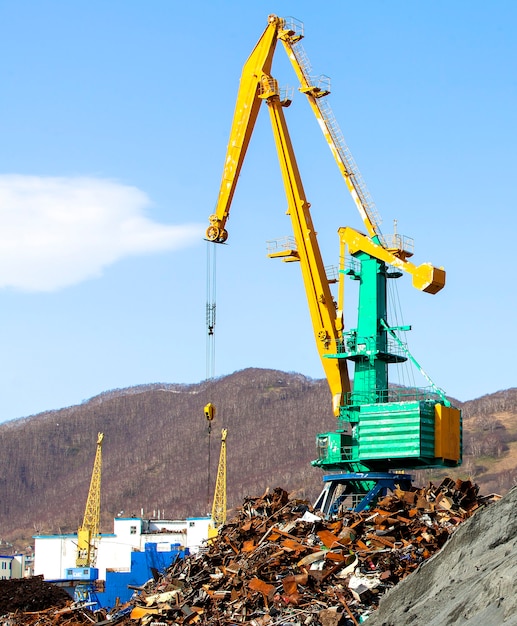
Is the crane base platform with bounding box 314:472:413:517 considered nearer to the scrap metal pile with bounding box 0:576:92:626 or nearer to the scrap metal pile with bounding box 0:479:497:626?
the scrap metal pile with bounding box 0:479:497:626

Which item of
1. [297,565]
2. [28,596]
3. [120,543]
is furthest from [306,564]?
[120,543]

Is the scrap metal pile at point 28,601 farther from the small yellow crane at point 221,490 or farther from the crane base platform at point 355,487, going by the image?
the small yellow crane at point 221,490

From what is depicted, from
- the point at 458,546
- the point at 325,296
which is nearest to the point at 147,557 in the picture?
the point at 325,296

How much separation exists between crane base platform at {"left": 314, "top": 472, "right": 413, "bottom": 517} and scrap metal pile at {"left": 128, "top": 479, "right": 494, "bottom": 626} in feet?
25.7

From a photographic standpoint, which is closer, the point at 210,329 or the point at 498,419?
the point at 210,329

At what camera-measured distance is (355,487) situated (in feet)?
106

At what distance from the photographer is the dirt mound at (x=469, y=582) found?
472 inches

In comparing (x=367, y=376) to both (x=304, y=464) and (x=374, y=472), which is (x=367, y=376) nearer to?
(x=374, y=472)

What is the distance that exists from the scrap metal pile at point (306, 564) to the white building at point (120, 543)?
1962 inches

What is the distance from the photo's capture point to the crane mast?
102 ft

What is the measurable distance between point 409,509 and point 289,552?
2.90 m

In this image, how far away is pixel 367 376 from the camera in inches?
1296

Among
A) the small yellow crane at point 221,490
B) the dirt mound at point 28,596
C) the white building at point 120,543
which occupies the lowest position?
the white building at point 120,543

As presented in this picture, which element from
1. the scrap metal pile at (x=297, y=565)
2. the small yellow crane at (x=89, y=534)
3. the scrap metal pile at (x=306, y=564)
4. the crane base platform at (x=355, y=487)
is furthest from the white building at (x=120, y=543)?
the scrap metal pile at (x=306, y=564)
